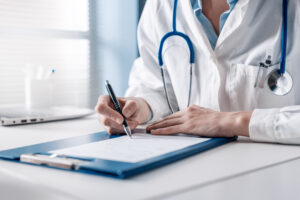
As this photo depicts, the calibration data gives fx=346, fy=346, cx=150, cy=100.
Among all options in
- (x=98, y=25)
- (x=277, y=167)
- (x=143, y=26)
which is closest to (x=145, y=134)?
(x=277, y=167)

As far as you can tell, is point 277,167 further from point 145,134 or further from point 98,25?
point 98,25

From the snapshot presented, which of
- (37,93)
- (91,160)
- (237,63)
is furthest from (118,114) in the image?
(37,93)

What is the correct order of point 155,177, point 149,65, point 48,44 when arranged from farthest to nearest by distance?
1. point 48,44
2. point 149,65
3. point 155,177

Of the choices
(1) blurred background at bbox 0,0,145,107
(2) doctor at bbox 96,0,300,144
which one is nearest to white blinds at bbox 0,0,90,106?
(1) blurred background at bbox 0,0,145,107

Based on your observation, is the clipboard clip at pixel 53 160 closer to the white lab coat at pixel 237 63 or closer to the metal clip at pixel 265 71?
the white lab coat at pixel 237 63

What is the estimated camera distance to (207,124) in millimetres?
820

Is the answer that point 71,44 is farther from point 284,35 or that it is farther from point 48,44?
point 284,35

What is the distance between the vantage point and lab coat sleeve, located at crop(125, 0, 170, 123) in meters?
1.26

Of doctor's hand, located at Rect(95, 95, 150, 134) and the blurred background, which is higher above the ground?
the blurred background

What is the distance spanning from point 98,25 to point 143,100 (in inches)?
42.5

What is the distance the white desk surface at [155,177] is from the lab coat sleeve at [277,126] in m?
0.02

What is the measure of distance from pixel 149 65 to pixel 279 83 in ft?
1.66

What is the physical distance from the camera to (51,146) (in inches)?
27.5

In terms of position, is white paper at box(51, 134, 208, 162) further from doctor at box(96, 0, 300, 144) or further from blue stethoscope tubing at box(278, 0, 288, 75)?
blue stethoscope tubing at box(278, 0, 288, 75)
